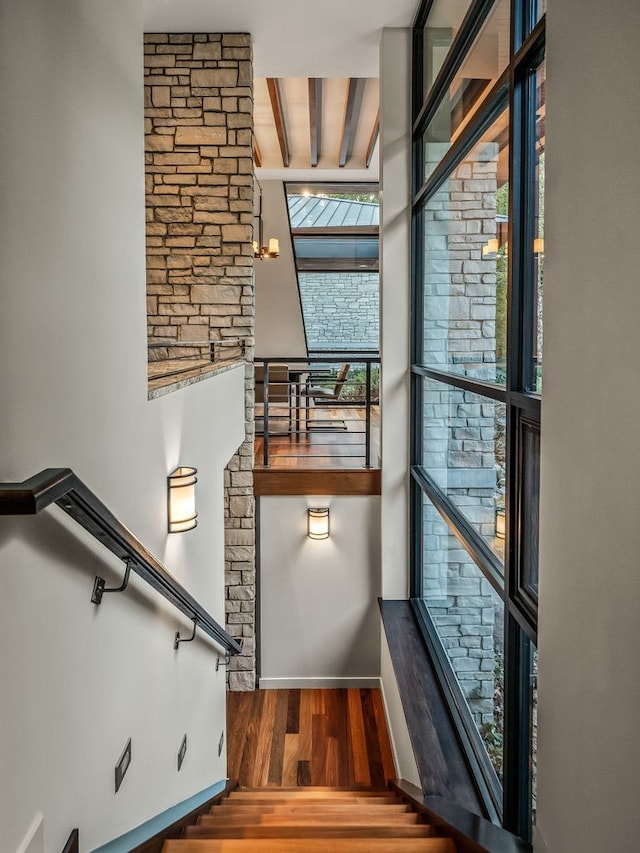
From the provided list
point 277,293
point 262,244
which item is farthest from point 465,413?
point 277,293

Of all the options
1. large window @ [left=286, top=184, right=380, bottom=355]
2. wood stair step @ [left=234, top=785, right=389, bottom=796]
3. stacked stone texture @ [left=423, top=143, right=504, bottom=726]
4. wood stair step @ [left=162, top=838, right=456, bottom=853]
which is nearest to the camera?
wood stair step @ [left=162, top=838, right=456, bottom=853]

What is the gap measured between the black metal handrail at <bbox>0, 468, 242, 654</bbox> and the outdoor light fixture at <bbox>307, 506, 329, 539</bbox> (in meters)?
3.12

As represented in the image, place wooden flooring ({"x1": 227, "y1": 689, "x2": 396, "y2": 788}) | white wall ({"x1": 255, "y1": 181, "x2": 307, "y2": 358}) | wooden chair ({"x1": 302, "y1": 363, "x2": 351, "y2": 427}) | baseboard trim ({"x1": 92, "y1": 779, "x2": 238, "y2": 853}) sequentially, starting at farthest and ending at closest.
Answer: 1. white wall ({"x1": 255, "y1": 181, "x2": 307, "y2": 358})
2. wooden chair ({"x1": 302, "y1": 363, "x2": 351, "y2": 427})
3. wooden flooring ({"x1": 227, "y1": 689, "x2": 396, "y2": 788})
4. baseboard trim ({"x1": 92, "y1": 779, "x2": 238, "y2": 853})

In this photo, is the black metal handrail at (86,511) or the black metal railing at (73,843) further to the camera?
the black metal railing at (73,843)

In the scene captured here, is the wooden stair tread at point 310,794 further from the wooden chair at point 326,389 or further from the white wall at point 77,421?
the wooden chair at point 326,389

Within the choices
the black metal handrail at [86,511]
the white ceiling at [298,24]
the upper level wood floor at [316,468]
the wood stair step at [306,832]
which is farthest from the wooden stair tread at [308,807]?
the white ceiling at [298,24]

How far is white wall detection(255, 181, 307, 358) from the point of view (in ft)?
29.2

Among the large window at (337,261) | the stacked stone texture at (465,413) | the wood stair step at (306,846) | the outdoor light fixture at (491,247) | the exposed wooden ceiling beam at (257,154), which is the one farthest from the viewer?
the large window at (337,261)

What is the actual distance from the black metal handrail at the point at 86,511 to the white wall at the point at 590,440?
0.94 m

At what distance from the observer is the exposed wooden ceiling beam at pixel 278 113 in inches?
233

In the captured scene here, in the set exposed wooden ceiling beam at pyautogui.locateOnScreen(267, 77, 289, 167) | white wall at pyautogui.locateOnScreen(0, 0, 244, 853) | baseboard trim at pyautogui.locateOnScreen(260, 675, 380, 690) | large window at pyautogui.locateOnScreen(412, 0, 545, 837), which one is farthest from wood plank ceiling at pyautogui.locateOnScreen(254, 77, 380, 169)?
baseboard trim at pyautogui.locateOnScreen(260, 675, 380, 690)

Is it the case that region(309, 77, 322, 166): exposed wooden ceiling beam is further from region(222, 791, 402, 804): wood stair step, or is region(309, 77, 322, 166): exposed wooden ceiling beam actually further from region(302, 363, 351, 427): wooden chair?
region(222, 791, 402, 804): wood stair step

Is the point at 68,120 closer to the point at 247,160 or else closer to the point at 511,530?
the point at 511,530

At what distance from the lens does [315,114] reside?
258 inches
